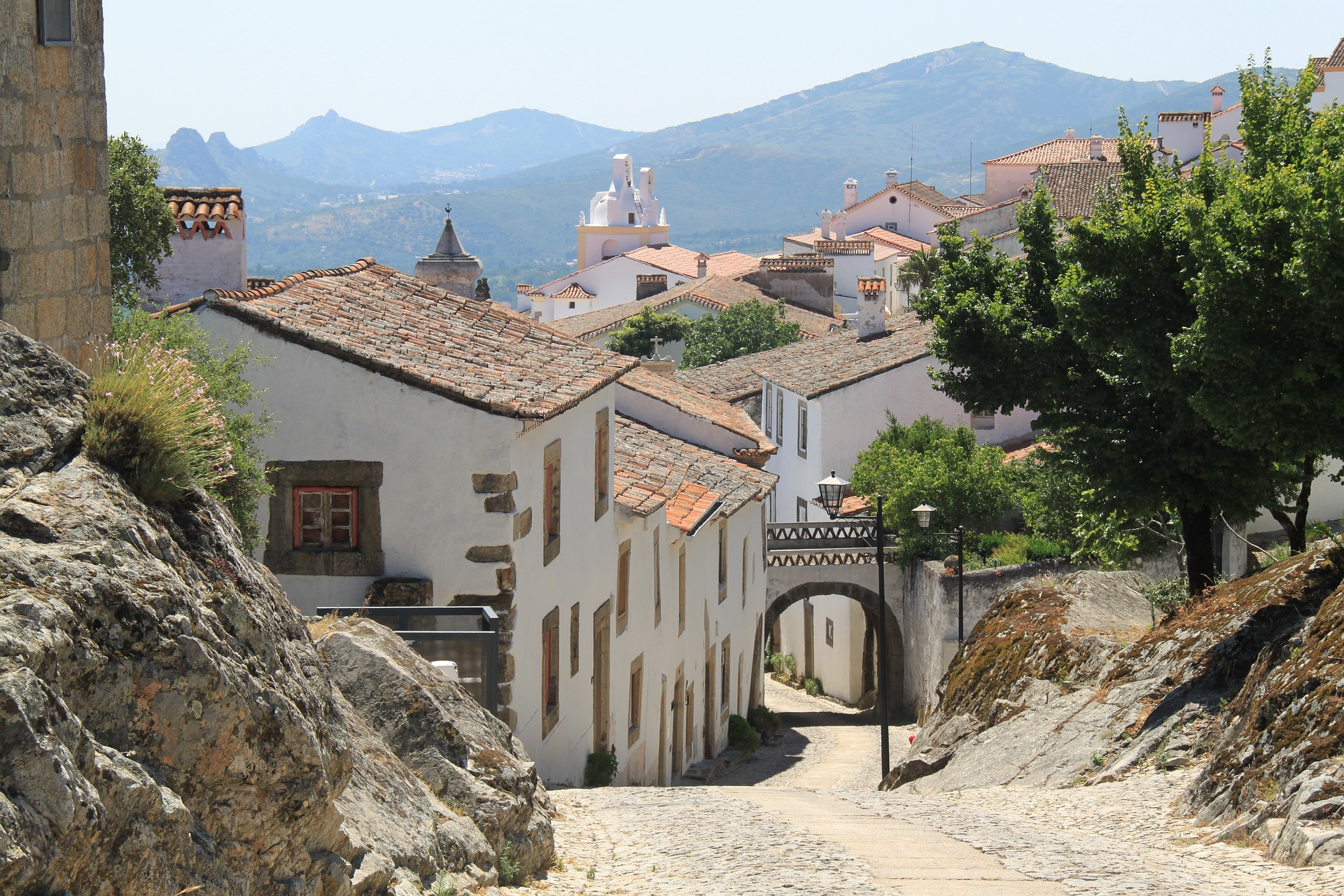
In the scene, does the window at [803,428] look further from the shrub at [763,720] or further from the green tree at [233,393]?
the green tree at [233,393]

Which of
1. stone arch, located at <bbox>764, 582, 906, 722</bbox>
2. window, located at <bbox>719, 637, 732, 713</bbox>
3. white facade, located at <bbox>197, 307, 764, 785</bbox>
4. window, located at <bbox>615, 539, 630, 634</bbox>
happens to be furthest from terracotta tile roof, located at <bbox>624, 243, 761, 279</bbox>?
white facade, located at <bbox>197, 307, 764, 785</bbox>

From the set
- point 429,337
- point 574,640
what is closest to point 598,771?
point 574,640

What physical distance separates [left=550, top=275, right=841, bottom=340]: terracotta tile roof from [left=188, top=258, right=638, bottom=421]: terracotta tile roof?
167 ft

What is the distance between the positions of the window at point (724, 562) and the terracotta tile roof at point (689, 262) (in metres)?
66.7

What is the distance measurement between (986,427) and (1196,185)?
1011 inches

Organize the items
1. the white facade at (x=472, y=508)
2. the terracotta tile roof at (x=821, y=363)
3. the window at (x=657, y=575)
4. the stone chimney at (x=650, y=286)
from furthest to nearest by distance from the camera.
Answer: the stone chimney at (x=650, y=286) → the terracotta tile roof at (x=821, y=363) → the window at (x=657, y=575) → the white facade at (x=472, y=508)

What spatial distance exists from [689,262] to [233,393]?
322 ft

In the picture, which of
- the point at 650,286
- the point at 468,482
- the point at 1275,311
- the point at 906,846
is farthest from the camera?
the point at 650,286

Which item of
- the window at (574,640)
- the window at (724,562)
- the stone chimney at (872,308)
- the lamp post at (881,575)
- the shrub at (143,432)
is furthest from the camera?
the stone chimney at (872,308)

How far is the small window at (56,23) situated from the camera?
8697 millimetres

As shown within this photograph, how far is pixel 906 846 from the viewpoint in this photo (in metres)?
10.8

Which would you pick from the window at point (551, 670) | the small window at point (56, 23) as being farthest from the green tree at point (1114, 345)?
the small window at point (56, 23)

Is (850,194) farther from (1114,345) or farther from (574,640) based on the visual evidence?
(1114,345)

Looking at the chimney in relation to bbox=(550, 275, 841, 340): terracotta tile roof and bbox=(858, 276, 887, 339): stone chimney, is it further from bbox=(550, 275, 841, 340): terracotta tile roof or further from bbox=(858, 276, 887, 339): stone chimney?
bbox=(858, 276, 887, 339): stone chimney
